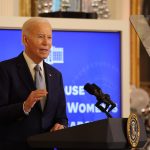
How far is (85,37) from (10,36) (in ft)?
1.66

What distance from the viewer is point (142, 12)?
518 centimetres

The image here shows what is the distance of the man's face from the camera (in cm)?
243

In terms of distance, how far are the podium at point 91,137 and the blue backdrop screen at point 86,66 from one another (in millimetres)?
1504

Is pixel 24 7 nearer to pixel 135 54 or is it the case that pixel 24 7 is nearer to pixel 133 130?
pixel 135 54

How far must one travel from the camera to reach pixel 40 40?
243 cm

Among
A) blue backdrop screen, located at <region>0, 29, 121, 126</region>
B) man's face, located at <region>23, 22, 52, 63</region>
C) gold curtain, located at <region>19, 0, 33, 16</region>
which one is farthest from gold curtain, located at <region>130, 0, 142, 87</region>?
man's face, located at <region>23, 22, 52, 63</region>

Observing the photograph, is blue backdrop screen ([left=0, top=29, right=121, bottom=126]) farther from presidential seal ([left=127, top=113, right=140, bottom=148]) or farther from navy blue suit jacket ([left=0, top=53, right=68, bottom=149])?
presidential seal ([left=127, top=113, right=140, bottom=148])

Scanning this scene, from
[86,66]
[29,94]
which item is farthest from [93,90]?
[86,66]

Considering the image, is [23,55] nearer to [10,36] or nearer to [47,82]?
[47,82]

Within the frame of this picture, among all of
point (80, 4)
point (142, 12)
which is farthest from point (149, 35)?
point (142, 12)

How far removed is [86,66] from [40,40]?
1.18m

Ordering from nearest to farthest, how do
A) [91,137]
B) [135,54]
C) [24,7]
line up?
[91,137] < [24,7] < [135,54]

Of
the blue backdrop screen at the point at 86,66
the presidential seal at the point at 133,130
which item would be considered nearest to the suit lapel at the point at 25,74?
the presidential seal at the point at 133,130

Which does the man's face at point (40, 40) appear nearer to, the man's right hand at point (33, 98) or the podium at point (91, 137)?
the man's right hand at point (33, 98)
